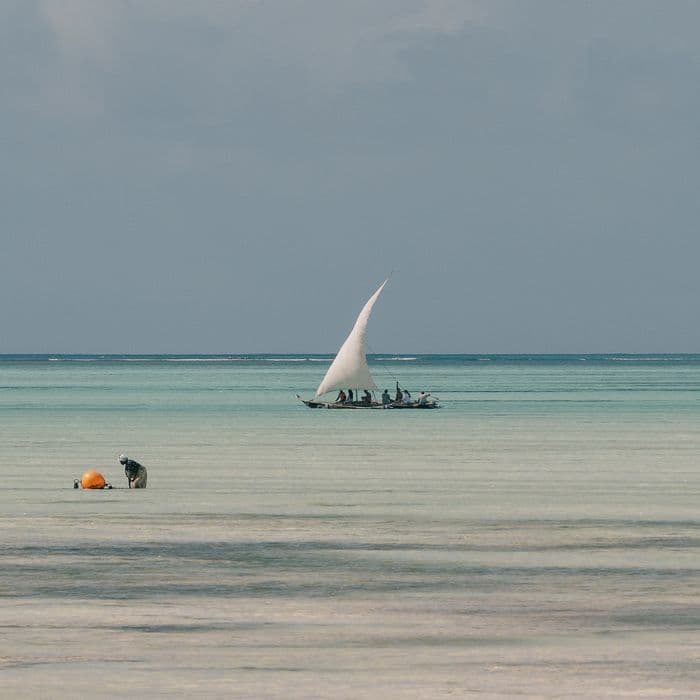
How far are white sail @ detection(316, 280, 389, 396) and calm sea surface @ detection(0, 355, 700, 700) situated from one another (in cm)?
5632

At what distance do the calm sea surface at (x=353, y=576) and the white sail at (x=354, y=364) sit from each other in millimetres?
56321

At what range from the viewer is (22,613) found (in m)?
19.5

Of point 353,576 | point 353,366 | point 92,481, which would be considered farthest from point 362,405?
point 353,576

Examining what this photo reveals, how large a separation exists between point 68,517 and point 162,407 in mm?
65798

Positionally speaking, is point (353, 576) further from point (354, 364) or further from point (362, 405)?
point (354, 364)

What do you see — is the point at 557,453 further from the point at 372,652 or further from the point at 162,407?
the point at 162,407

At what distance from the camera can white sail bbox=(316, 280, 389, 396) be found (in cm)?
10762

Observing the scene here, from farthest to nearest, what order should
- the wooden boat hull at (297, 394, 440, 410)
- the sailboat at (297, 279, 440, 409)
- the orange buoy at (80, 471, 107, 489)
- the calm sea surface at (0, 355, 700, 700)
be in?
the sailboat at (297, 279, 440, 409)
the wooden boat hull at (297, 394, 440, 410)
the orange buoy at (80, 471, 107, 489)
the calm sea surface at (0, 355, 700, 700)

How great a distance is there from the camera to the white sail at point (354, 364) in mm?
107625

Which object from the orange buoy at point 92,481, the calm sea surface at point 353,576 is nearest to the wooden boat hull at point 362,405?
the calm sea surface at point 353,576

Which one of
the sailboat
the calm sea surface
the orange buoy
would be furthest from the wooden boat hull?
the orange buoy

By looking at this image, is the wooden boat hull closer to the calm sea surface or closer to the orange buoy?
the calm sea surface

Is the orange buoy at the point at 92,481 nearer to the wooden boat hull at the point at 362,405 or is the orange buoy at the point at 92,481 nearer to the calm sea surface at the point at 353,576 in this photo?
the calm sea surface at the point at 353,576

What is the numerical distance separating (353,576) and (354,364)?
281 ft
